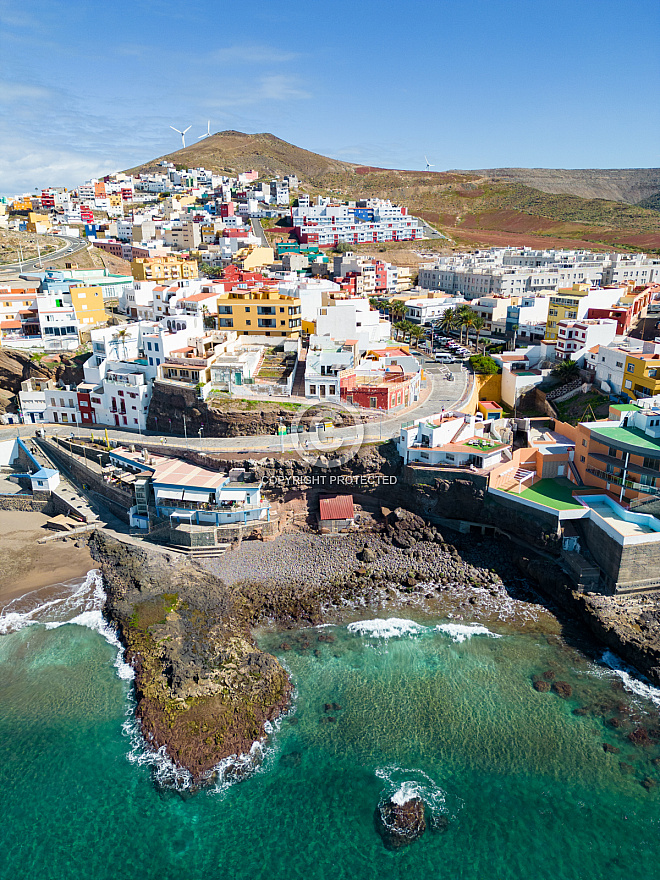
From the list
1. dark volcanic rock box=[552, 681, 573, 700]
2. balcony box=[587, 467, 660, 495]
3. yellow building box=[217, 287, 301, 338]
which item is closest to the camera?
dark volcanic rock box=[552, 681, 573, 700]

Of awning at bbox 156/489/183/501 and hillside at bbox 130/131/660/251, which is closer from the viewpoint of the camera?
awning at bbox 156/489/183/501

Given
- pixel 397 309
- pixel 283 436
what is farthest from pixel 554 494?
pixel 397 309

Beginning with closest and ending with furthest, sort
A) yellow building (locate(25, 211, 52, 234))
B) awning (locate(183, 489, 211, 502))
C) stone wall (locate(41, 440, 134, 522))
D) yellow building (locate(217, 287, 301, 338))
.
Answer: awning (locate(183, 489, 211, 502)) < stone wall (locate(41, 440, 134, 522)) < yellow building (locate(217, 287, 301, 338)) < yellow building (locate(25, 211, 52, 234))

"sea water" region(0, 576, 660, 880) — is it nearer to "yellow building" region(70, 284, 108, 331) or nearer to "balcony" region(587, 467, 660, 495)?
"balcony" region(587, 467, 660, 495)

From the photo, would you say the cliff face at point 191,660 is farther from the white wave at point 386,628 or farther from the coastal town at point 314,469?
the white wave at point 386,628

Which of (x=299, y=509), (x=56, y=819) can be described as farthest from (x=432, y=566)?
(x=56, y=819)

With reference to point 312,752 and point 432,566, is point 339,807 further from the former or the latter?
point 432,566

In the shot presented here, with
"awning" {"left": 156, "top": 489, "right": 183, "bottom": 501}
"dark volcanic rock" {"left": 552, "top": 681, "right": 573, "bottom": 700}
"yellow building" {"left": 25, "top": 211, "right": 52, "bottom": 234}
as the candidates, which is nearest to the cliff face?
"awning" {"left": 156, "top": 489, "right": 183, "bottom": 501}

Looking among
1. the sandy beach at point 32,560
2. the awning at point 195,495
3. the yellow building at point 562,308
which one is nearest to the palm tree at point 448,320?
the yellow building at point 562,308
